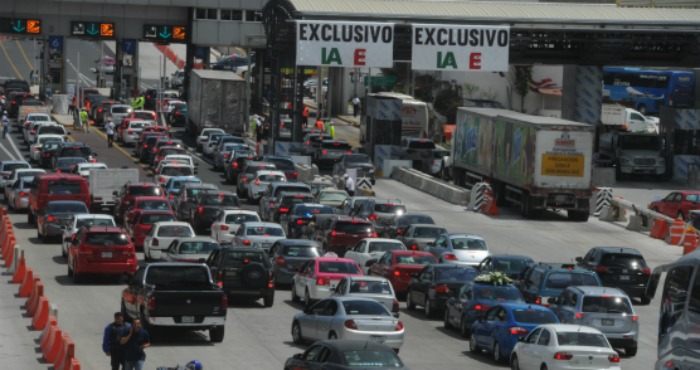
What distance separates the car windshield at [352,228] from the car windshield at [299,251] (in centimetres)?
494

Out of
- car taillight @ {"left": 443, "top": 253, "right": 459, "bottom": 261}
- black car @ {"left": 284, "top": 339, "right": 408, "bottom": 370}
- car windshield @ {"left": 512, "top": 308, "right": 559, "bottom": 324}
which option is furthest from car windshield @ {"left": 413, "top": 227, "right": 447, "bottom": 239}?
black car @ {"left": 284, "top": 339, "right": 408, "bottom": 370}

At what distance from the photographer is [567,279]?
34.5 metres

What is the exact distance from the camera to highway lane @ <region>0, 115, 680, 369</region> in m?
28.6

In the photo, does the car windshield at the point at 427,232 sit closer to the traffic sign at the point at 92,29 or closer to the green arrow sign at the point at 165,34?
the traffic sign at the point at 92,29

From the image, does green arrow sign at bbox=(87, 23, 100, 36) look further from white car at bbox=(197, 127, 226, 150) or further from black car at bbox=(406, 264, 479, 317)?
black car at bbox=(406, 264, 479, 317)

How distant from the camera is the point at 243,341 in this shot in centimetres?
3030

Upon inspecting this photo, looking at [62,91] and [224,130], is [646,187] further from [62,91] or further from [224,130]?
[62,91]

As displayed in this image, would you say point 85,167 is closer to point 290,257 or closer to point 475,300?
point 290,257

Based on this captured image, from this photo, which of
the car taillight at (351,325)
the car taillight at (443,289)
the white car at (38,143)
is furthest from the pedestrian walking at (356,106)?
the car taillight at (351,325)

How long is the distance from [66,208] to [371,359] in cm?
2629

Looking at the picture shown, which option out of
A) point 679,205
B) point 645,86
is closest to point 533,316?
point 679,205

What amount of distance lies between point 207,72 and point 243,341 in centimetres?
5609

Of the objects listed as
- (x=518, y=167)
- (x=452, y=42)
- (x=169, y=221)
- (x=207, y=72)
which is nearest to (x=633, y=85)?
(x=207, y=72)

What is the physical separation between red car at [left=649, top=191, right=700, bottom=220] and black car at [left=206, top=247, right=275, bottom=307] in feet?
79.4
